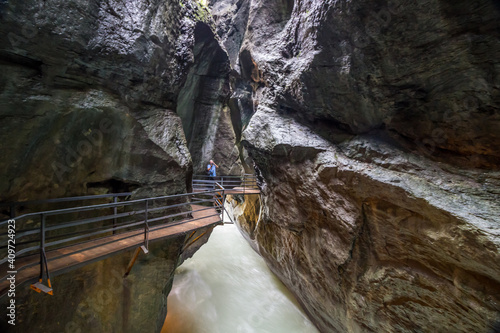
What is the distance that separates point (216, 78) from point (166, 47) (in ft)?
17.5

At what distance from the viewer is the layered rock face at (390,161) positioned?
128 inches

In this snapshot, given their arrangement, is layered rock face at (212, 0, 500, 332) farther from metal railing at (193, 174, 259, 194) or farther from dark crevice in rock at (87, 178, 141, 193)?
dark crevice in rock at (87, 178, 141, 193)

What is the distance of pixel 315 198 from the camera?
539 centimetres

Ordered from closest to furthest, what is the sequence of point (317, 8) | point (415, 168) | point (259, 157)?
point (415, 168), point (317, 8), point (259, 157)

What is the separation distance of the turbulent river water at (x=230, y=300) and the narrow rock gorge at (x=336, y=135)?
126 cm

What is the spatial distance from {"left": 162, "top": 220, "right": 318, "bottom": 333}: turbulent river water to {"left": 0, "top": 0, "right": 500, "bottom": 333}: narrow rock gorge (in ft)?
4.14

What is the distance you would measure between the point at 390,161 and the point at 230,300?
723 cm

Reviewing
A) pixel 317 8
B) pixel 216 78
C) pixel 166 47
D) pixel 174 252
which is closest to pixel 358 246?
pixel 174 252

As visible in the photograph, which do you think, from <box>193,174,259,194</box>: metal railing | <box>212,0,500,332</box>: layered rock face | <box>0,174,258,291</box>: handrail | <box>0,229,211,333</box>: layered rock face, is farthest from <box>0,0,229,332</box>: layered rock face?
<box>212,0,500,332</box>: layered rock face

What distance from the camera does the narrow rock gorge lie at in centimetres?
329

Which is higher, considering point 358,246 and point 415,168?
point 415,168

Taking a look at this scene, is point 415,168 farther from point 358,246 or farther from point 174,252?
point 174,252

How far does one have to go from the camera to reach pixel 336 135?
5.68m

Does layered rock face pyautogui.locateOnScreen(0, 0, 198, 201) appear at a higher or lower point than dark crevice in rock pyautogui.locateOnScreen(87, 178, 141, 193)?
higher
